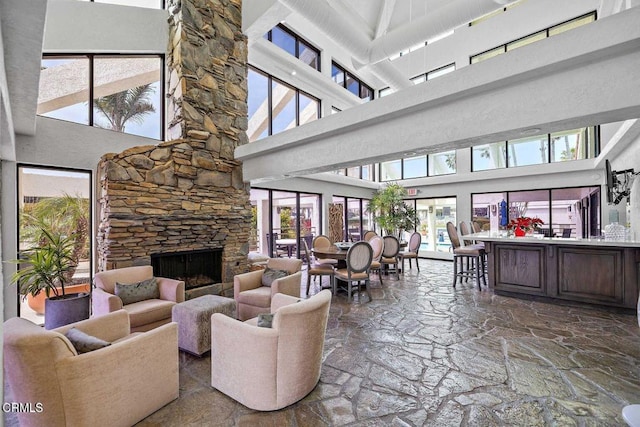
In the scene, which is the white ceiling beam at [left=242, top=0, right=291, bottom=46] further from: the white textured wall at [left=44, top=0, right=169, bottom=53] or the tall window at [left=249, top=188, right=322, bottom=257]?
the tall window at [left=249, top=188, right=322, bottom=257]

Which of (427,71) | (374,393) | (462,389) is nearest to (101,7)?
(374,393)

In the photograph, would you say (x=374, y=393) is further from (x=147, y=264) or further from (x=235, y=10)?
(x=235, y=10)

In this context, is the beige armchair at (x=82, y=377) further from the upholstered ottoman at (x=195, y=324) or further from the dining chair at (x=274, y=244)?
the dining chair at (x=274, y=244)

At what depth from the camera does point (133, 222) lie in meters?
4.34

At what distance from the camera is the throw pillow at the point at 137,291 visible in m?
3.69

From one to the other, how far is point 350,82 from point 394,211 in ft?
16.5

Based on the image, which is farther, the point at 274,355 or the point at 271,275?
the point at 271,275

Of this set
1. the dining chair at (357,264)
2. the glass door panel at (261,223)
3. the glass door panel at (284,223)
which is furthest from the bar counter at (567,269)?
the glass door panel at (261,223)

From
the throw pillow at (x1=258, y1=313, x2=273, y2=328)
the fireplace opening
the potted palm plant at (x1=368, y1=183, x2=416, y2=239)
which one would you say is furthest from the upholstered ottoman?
the potted palm plant at (x1=368, y1=183, x2=416, y2=239)

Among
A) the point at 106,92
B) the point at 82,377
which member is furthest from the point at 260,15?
the point at 82,377

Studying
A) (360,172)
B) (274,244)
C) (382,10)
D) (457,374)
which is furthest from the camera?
(360,172)

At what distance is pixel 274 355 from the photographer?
88.4 inches

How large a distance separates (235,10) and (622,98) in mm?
6339

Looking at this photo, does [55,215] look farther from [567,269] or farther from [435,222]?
[435,222]
